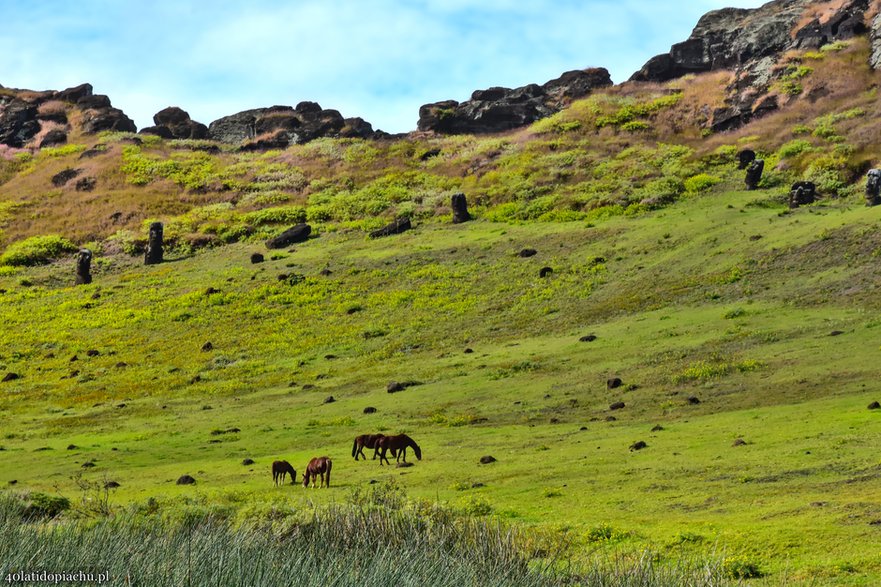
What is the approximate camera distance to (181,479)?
31.1 metres

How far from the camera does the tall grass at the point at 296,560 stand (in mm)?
11961

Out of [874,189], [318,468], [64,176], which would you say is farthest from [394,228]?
[318,468]

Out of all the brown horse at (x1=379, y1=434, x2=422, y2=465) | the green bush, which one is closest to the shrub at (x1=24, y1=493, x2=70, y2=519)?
the brown horse at (x1=379, y1=434, x2=422, y2=465)

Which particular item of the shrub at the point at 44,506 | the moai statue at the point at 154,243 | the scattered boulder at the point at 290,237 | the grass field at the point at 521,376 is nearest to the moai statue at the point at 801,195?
the grass field at the point at 521,376

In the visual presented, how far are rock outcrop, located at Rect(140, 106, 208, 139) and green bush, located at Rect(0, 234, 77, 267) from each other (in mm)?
47867

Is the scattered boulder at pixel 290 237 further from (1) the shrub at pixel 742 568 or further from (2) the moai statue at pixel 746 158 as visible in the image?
(1) the shrub at pixel 742 568

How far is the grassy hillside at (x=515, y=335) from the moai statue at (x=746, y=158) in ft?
3.82

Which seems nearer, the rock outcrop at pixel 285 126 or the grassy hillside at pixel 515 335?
the grassy hillside at pixel 515 335

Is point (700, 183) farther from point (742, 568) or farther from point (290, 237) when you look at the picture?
point (742, 568)

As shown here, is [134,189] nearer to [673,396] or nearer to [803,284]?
[803,284]

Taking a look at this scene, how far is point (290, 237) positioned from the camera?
85.9m

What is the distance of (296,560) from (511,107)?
125352 mm

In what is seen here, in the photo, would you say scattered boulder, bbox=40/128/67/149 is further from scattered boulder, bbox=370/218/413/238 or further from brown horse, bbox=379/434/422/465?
brown horse, bbox=379/434/422/465

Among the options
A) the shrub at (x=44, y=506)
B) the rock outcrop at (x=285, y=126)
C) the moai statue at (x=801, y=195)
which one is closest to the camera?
the shrub at (x=44, y=506)
